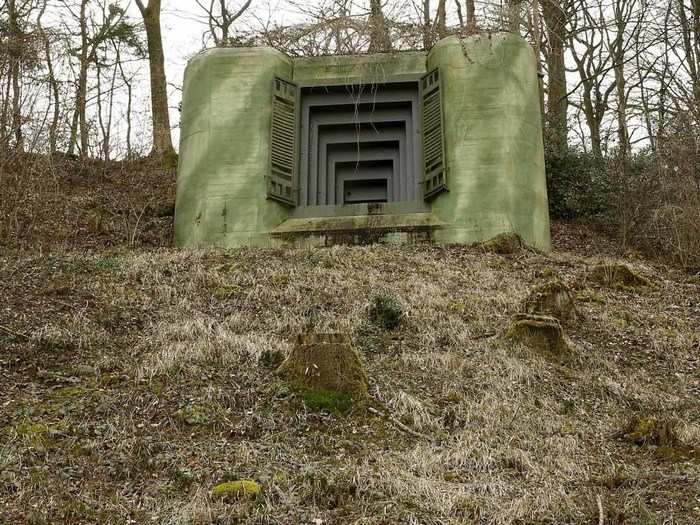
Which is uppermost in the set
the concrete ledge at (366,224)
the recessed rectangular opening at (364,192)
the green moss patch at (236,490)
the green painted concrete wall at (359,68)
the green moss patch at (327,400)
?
the green painted concrete wall at (359,68)

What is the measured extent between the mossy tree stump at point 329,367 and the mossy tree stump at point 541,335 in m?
1.91

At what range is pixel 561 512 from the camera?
17.6ft

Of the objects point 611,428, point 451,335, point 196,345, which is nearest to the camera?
point 611,428

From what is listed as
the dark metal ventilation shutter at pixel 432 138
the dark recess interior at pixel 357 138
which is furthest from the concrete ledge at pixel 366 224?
the dark recess interior at pixel 357 138

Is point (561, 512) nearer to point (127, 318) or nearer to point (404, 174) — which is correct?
point (127, 318)

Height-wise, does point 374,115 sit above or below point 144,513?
above

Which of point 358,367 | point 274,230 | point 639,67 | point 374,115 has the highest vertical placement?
point 639,67

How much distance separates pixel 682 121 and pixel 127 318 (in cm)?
1167

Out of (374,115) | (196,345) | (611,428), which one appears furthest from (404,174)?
(611,428)

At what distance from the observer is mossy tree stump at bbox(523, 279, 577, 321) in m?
9.41

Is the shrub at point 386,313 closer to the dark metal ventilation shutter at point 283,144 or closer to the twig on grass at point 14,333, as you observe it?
the twig on grass at point 14,333

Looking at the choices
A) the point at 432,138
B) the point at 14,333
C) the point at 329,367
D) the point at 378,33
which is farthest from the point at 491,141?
the point at 14,333

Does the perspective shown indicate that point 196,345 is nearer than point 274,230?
Yes

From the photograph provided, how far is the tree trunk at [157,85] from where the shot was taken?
1975cm
